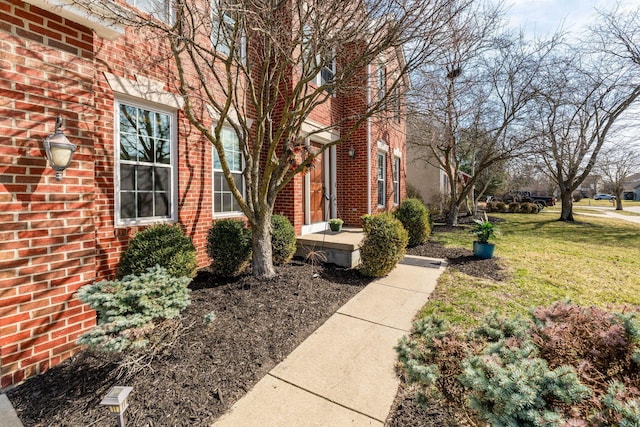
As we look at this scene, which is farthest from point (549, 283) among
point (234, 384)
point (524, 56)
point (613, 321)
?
point (524, 56)

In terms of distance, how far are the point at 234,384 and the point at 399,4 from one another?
476 centimetres

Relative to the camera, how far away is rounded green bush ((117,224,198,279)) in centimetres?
406

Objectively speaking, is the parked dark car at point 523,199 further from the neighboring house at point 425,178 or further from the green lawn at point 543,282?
the green lawn at point 543,282

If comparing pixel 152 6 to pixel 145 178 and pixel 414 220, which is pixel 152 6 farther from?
pixel 414 220

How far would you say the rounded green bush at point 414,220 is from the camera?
8508 millimetres

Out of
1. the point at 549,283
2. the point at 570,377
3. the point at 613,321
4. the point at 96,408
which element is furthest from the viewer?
the point at 549,283

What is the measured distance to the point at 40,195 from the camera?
2799 mm

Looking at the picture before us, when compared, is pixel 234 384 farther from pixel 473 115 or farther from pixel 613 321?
pixel 473 115

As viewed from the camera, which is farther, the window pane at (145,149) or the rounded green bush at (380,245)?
the rounded green bush at (380,245)

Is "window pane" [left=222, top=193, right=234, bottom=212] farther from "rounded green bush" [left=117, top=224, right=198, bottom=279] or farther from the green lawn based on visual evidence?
the green lawn

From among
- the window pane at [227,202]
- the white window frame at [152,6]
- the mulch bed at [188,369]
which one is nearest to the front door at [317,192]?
the window pane at [227,202]

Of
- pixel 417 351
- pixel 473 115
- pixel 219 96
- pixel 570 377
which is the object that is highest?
pixel 473 115

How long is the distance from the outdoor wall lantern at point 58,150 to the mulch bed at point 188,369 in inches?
75.3

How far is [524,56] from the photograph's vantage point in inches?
454
